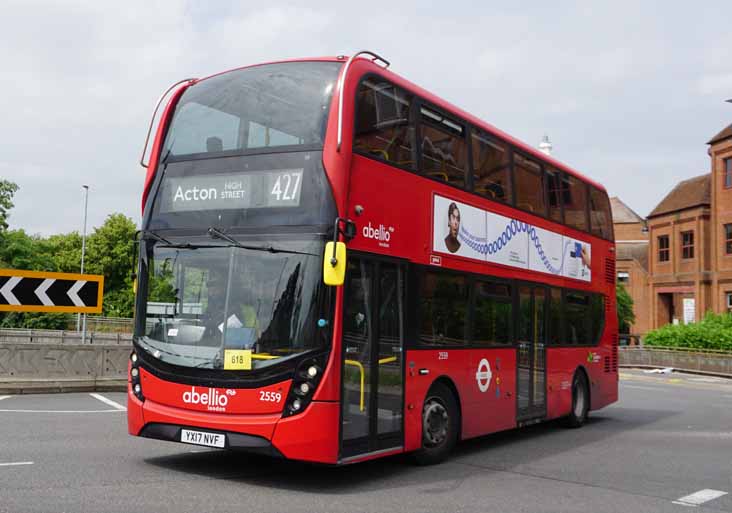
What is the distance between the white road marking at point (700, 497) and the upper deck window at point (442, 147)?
4567 mm

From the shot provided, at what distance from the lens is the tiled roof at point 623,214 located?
299 ft

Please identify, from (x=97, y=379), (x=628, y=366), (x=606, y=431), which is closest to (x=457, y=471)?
(x=606, y=431)

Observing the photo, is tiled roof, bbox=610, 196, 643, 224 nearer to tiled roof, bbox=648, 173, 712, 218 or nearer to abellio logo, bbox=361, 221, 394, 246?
tiled roof, bbox=648, 173, 712, 218

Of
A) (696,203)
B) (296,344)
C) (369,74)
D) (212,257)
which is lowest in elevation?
(296,344)

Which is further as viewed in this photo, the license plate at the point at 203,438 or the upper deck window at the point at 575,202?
the upper deck window at the point at 575,202

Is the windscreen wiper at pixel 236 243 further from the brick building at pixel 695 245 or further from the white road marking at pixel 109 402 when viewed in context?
the brick building at pixel 695 245

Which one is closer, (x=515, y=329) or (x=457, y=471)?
(x=457, y=471)

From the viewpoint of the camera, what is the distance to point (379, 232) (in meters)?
9.20

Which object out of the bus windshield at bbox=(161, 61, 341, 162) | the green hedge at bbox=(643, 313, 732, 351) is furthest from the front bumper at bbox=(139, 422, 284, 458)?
the green hedge at bbox=(643, 313, 732, 351)

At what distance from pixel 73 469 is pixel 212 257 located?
101 inches

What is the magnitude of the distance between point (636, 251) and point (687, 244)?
24.9 meters

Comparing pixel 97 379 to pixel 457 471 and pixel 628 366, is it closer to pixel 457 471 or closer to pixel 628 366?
pixel 457 471

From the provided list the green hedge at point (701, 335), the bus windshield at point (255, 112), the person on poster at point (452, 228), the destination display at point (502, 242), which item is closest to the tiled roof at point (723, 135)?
the green hedge at point (701, 335)

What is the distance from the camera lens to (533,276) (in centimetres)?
1320
